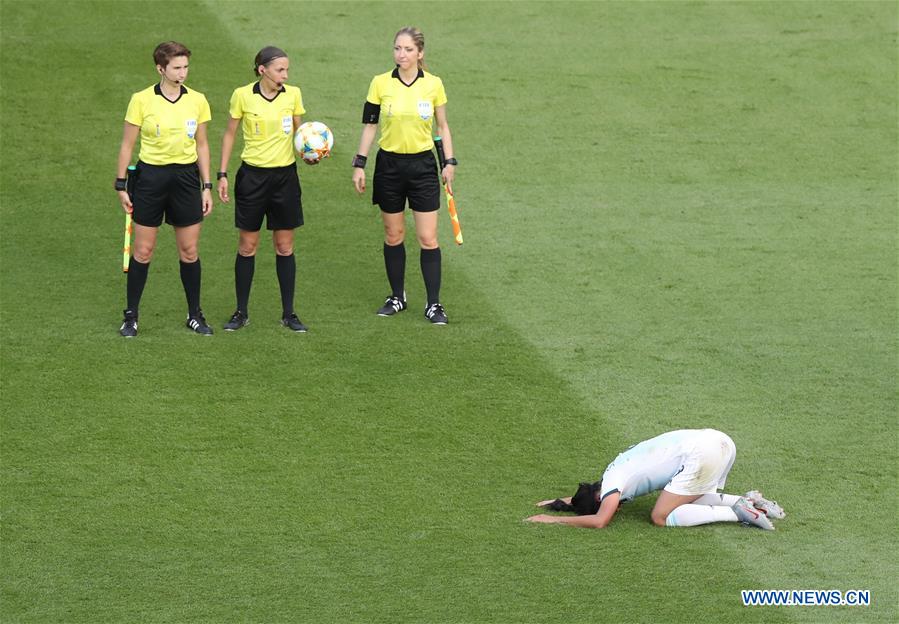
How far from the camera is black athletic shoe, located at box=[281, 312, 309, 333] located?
1086cm

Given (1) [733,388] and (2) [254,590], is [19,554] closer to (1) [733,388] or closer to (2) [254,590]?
(2) [254,590]

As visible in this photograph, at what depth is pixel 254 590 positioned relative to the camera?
738 centimetres

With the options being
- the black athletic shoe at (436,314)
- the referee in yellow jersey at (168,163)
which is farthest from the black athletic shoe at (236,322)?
the black athletic shoe at (436,314)

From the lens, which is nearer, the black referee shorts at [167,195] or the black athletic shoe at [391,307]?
the black referee shorts at [167,195]

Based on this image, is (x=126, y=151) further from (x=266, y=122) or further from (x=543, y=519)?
(x=543, y=519)

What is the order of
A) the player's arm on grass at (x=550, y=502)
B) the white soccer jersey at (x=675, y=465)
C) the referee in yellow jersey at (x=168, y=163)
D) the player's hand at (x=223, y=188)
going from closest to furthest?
the white soccer jersey at (x=675, y=465) < the player's arm on grass at (x=550, y=502) < the referee in yellow jersey at (x=168, y=163) < the player's hand at (x=223, y=188)

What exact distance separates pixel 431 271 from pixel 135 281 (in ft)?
7.30

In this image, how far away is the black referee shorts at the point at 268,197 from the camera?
10.4m

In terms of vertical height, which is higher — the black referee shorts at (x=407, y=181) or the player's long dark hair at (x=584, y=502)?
the black referee shorts at (x=407, y=181)

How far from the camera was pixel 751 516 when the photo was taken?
802 centimetres

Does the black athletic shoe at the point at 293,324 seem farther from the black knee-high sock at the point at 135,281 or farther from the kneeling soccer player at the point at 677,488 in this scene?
the kneeling soccer player at the point at 677,488

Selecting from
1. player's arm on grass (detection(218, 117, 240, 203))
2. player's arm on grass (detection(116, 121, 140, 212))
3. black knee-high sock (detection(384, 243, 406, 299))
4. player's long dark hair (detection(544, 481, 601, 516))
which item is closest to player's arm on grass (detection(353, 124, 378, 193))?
black knee-high sock (detection(384, 243, 406, 299))

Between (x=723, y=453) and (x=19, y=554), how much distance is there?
3891 millimetres

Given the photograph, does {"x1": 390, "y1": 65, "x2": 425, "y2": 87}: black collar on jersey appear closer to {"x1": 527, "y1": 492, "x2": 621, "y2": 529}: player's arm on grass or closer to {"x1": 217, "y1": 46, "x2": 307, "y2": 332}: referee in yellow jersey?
{"x1": 217, "y1": 46, "x2": 307, "y2": 332}: referee in yellow jersey
